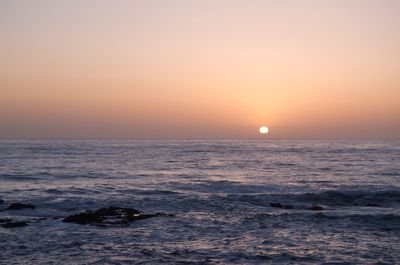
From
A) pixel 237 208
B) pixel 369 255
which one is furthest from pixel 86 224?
pixel 369 255

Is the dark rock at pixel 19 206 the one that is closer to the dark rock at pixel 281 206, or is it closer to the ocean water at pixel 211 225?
the ocean water at pixel 211 225

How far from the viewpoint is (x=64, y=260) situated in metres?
12.4

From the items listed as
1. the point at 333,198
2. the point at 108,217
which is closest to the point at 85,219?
the point at 108,217

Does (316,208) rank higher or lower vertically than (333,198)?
higher

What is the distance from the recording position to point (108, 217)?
19.2m

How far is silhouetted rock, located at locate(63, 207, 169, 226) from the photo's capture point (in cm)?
1830

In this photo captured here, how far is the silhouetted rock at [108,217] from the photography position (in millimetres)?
18297

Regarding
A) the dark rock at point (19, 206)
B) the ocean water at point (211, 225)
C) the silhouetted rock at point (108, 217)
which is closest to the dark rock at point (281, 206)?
the ocean water at point (211, 225)

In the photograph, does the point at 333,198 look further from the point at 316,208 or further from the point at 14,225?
the point at 14,225

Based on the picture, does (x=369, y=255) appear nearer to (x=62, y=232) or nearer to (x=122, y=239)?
(x=122, y=239)

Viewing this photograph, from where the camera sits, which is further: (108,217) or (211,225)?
Answer: (108,217)

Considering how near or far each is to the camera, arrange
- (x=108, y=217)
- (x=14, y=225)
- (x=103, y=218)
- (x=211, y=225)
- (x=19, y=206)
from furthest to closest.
A: (x=19, y=206) < (x=108, y=217) < (x=103, y=218) < (x=211, y=225) < (x=14, y=225)

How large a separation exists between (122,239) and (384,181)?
92.0ft

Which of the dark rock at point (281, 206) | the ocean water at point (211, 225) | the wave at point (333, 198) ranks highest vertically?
the ocean water at point (211, 225)
